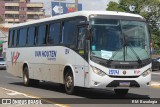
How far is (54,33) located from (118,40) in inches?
159

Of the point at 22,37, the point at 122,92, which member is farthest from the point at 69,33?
the point at 22,37

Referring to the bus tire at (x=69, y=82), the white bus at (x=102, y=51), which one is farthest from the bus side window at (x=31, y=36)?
the bus tire at (x=69, y=82)

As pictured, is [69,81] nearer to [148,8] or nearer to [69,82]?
[69,82]

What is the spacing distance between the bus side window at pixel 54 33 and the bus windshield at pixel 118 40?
123 inches

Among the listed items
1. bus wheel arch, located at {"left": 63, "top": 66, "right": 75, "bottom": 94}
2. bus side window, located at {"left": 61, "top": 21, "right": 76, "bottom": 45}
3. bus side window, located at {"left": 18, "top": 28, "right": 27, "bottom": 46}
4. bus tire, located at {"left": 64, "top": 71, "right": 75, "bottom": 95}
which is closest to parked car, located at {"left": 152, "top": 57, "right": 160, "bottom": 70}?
bus side window, located at {"left": 18, "top": 28, "right": 27, "bottom": 46}

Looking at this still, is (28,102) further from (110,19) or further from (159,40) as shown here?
(159,40)

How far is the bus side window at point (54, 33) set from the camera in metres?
18.4

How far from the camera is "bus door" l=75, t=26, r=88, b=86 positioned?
614 inches

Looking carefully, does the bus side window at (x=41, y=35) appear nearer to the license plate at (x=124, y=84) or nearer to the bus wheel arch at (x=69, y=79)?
the bus wheel arch at (x=69, y=79)

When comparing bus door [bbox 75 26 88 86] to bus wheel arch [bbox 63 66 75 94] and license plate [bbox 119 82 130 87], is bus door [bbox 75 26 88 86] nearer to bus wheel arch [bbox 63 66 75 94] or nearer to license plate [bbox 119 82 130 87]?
bus wheel arch [bbox 63 66 75 94]

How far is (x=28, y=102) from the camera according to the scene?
43.8ft

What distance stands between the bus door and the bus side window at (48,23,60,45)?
2195mm

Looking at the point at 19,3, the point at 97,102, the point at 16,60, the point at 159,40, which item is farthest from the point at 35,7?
the point at 97,102

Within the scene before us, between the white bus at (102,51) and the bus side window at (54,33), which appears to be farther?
the bus side window at (54,33)
